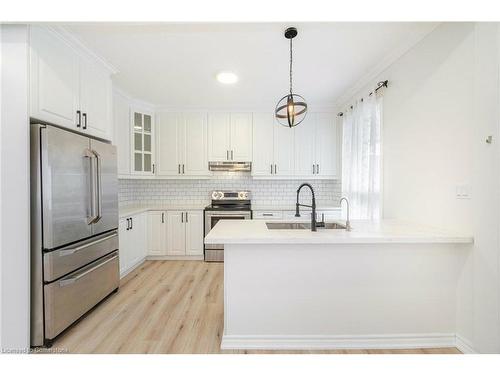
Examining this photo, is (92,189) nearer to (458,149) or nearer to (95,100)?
(95,100)

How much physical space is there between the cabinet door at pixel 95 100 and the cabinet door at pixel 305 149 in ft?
9.36

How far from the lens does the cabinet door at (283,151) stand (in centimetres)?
418

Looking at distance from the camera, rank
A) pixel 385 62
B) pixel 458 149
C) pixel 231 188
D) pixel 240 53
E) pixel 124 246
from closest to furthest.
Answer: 1. pixel 458 149
2. pixel 240 53
3. pixel 385 62
4. pixel 124 246
5. pixel 231 188

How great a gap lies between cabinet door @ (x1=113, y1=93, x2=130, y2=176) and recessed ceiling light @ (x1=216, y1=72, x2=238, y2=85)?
1608 mm

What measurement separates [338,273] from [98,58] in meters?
3.09

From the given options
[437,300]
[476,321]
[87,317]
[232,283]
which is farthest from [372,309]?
[87,317]

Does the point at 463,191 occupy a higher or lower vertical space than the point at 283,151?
lower

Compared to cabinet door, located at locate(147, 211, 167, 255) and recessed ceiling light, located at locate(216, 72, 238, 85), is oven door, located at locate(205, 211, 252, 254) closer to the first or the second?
cabinet door, located at locate(147, 211, 167, 255)

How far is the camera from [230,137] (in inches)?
164

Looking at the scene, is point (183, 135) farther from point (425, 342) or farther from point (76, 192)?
point (425, 342)

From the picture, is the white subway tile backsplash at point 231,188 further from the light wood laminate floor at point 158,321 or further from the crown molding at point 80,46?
the crown molding at point 80,46

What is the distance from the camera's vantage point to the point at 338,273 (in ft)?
5.89

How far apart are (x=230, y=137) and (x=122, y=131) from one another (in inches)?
66.5

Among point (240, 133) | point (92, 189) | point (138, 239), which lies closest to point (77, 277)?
point (92, 189)
